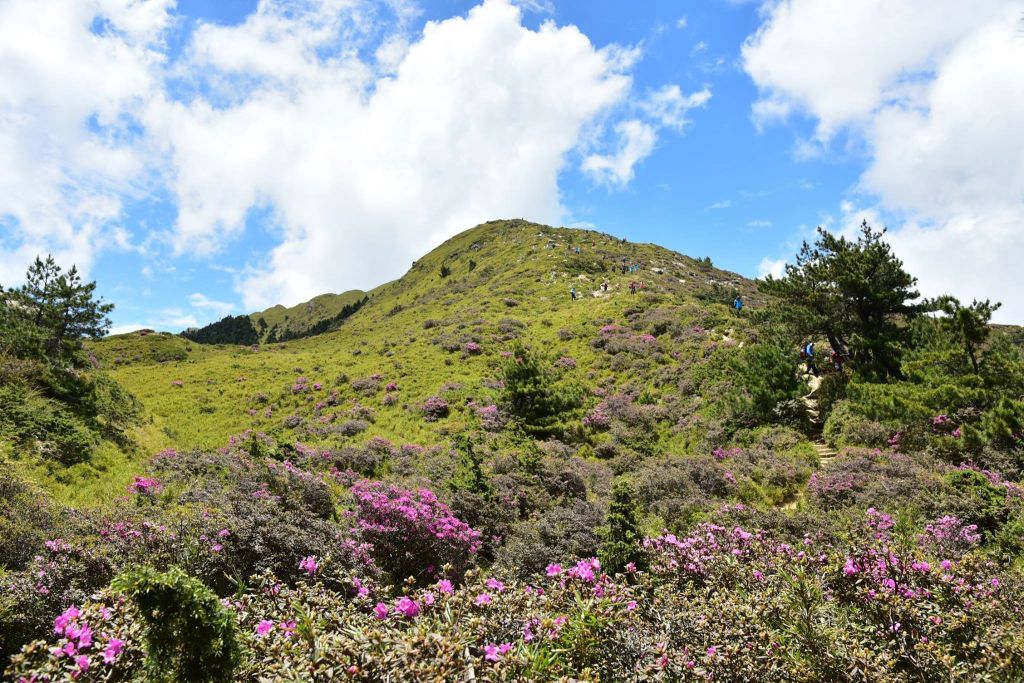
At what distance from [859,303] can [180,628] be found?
72.7ft

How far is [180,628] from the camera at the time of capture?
351cm

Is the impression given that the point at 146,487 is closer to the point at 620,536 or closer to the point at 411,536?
the point at 411,536

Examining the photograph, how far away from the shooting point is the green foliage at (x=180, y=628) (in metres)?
3.41

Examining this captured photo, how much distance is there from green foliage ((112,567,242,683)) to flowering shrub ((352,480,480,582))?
574 cm

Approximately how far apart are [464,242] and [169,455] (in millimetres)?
76045

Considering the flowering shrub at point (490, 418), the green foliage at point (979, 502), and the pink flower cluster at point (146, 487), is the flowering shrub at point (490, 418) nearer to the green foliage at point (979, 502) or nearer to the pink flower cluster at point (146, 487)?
the pink flower cluster at point (146, 487)

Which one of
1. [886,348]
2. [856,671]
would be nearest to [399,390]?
[886,348]

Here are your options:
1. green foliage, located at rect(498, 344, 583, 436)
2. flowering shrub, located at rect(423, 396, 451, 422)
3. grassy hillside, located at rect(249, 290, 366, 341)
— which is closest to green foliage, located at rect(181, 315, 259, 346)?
grassy hillside, located at rect(249, 290, 366, 341)

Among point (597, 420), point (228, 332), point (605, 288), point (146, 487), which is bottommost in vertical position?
point (146, 487)

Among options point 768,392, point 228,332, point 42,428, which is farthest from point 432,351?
point 228,332

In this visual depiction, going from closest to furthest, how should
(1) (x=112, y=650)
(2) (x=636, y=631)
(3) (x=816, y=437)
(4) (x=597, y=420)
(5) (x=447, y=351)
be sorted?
(1) (x=112, y=650)
(2) (x=636, y=631)
(3) (x=816, y=437)
(4) (x=597, y=420)
(5) (x=447, y=351)

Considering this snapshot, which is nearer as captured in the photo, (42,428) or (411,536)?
(411,536)

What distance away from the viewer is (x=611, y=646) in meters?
4.71

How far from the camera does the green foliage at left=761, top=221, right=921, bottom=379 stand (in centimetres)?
1703
